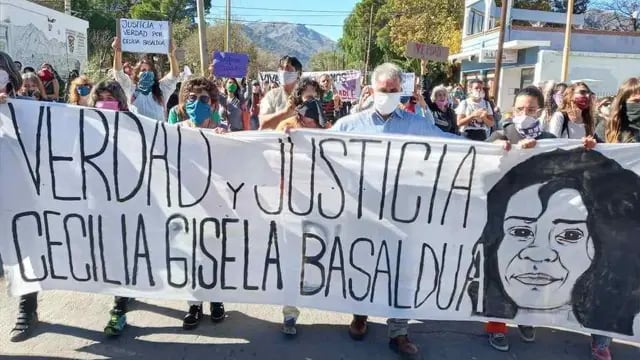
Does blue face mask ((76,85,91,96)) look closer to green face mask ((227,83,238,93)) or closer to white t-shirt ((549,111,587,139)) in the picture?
white t-shirt ((549,111,587,139))

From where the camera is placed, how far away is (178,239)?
11.0 feet

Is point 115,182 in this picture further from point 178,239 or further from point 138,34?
point 138,34

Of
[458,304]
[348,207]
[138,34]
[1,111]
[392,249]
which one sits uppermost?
[138,34]

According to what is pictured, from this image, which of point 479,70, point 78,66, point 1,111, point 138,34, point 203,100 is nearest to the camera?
point 1,111

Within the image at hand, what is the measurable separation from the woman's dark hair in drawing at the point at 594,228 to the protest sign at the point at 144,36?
6.12 meters

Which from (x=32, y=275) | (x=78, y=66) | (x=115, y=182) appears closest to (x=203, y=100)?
(x=115, y=182)

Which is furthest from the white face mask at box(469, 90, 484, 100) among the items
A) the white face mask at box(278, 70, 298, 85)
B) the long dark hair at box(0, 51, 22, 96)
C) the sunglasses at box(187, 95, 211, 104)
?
the long dark hair at box(0, 51, 22, 96)

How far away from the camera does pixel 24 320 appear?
3512 millimetres

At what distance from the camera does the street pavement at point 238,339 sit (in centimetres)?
337

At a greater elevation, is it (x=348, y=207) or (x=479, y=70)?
(x=479, y=70)

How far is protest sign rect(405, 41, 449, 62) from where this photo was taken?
27.1 feet

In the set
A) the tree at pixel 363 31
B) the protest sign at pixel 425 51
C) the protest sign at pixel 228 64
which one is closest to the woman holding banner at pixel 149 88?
the protest sign at pixel 425 51

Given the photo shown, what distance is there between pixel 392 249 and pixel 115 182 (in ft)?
5.40

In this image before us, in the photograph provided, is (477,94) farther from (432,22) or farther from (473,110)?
(432,22)
